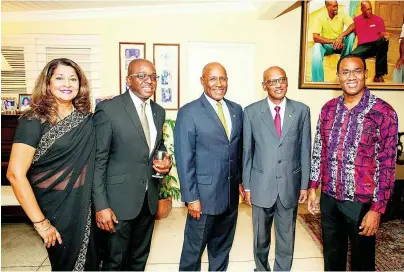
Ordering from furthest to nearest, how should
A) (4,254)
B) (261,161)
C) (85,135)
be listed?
(4,254)
(261,161)
(85,135)

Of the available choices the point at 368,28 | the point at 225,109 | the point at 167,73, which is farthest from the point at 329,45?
the point at 225,109

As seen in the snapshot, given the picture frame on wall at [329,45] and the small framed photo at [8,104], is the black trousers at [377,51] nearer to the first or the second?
the picture frame on wall at [329,45]

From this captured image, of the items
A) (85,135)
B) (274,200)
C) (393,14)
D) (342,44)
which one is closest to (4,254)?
(85,135)

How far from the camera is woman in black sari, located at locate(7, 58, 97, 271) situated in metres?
1.62

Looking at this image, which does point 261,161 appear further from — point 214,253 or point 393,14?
point 393,14

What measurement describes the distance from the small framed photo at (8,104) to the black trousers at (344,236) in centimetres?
396

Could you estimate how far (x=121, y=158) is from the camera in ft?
6.54

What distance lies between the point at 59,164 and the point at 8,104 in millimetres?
3129

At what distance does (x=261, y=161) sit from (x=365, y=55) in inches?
121

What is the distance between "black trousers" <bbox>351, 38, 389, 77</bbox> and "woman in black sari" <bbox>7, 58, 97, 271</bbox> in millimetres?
Answer: 3886

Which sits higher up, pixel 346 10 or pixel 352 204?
pixel 346 10

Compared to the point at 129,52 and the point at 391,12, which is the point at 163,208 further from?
the point at 391,12

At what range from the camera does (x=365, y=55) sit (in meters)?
4.42

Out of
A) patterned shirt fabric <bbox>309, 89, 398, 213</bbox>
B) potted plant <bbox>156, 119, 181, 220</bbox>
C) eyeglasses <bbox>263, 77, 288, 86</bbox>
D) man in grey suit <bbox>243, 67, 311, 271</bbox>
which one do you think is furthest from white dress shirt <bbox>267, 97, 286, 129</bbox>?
potted plant <bbox>156, 119, 181, 220</bbox>
